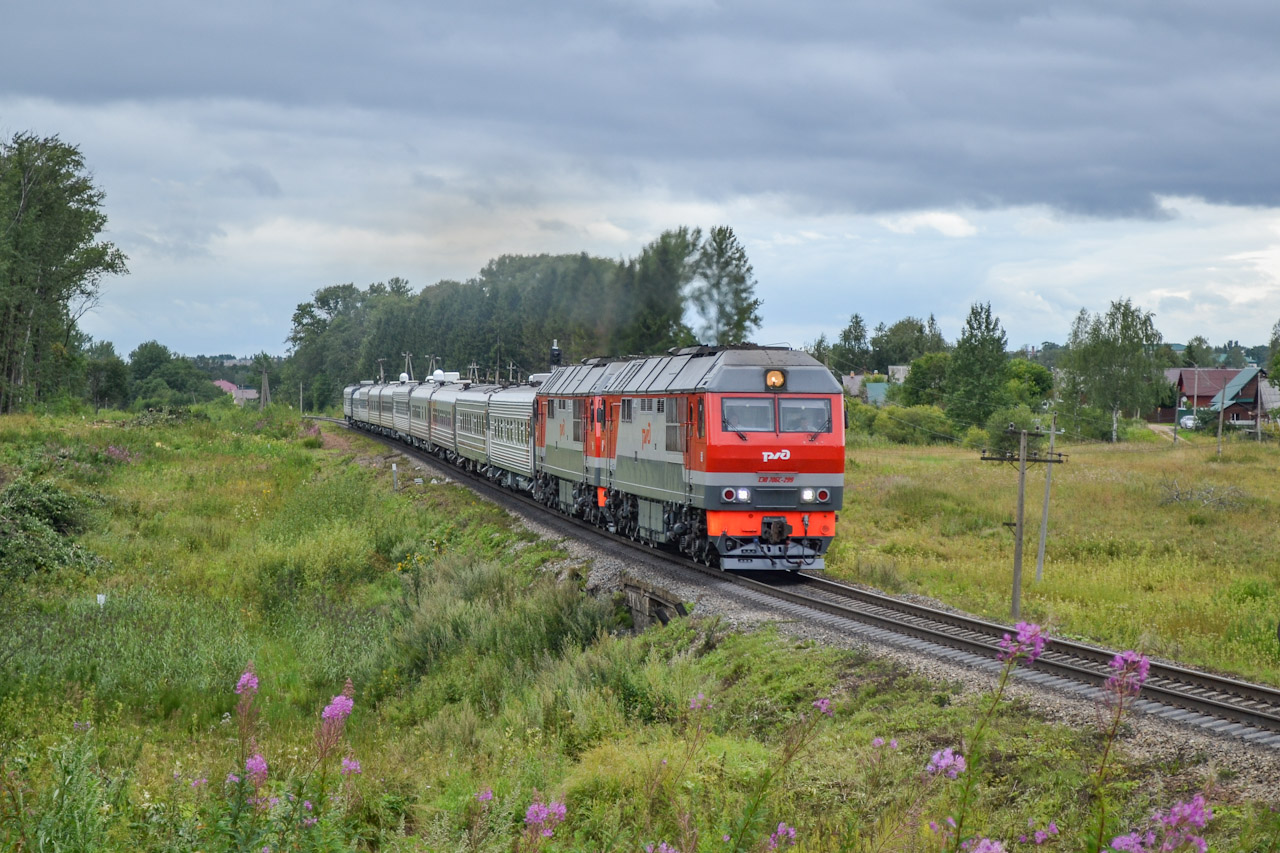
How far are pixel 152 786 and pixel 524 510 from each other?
20538 millimetres

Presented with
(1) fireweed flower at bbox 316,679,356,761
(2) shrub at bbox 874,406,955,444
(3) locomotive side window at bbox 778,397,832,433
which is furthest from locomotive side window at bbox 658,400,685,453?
(2) shrub at bbox 874,406,955,444

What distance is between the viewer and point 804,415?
704 inches

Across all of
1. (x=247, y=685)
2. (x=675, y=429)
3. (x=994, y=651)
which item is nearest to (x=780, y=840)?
(x=247, y=685)

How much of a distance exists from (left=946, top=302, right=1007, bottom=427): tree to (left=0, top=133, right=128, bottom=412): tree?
54.3 m

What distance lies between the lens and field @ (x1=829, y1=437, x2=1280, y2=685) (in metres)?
17.9

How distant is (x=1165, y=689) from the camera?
1066cm

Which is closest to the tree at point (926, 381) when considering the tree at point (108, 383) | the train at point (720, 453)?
the train at point (720, 453)

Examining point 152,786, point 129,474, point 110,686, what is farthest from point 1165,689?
Answer: point 129,474

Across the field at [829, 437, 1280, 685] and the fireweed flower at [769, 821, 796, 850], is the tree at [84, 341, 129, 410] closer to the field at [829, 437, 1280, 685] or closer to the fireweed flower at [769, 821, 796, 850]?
the field at [829, 437, 1280, 685]

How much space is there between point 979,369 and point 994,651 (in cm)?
6671

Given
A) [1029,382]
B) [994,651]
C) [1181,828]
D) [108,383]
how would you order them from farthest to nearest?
[108,383], [1029,382], [994,651], [1181,828]

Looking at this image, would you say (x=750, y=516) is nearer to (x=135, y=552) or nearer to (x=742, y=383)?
(x=742, y=383)

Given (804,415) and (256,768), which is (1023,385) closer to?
(804,415)

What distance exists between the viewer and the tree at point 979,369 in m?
75.7
